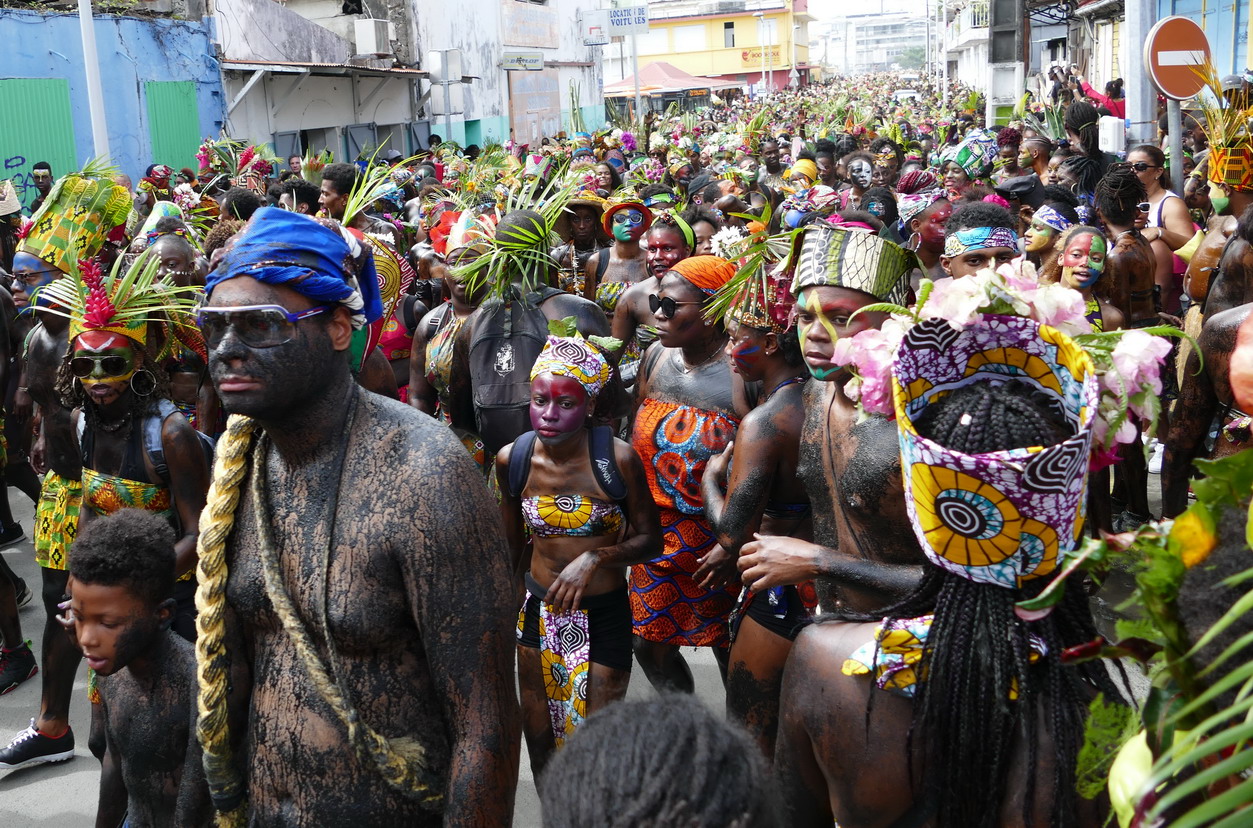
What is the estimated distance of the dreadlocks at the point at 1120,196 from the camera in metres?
7.25

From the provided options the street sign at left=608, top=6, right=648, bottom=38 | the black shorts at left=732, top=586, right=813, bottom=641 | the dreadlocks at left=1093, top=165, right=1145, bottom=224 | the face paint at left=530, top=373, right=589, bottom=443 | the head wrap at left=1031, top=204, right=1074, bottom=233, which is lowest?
the black shorts at left=732, top=586, right=813, bottom=641

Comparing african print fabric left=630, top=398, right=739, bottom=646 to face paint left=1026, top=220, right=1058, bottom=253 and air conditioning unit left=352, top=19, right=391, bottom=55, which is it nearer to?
face paint left=1026, top=220, right=1058, bottom=253

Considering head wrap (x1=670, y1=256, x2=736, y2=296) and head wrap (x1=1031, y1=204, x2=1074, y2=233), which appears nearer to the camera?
head wrap (x1=670, y1=256, x2=736, y2=296)

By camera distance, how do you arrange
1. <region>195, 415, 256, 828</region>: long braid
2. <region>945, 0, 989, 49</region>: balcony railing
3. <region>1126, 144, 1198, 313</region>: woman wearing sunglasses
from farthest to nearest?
1. <region>945, 0, 989, 49</region>: balcony railing
2. <region>1126, 144, 1198, 313</region>: woman wearing sunglasses
3. <region>195, 415, 256, 828</region>: long braid

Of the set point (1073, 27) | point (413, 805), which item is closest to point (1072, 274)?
point (413, 805)

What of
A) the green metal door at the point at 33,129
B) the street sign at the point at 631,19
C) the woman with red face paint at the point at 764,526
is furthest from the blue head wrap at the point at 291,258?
the street sign at the point at 631,19

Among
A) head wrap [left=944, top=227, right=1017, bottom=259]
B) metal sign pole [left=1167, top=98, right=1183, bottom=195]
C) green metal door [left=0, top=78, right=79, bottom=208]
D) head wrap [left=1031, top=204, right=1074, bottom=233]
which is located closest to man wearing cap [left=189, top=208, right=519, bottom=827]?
head wrap [left=944, top=227, right=1017, bottom=259]

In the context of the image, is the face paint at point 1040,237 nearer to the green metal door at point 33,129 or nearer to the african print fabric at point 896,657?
the african print fabric at point 896,657

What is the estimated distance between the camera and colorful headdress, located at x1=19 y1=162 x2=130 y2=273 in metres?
6.25

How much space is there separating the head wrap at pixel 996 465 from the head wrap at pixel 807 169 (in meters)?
12.1

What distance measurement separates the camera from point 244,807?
2598 mm

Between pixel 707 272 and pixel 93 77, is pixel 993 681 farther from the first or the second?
pixel 93 77

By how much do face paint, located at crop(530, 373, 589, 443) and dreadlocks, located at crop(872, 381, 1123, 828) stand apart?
2.36 meters

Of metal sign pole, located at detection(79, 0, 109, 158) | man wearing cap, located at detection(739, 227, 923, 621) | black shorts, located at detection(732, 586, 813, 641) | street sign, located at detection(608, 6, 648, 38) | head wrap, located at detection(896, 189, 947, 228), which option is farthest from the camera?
street sign, located at detection(608, 6, 648, 38)
